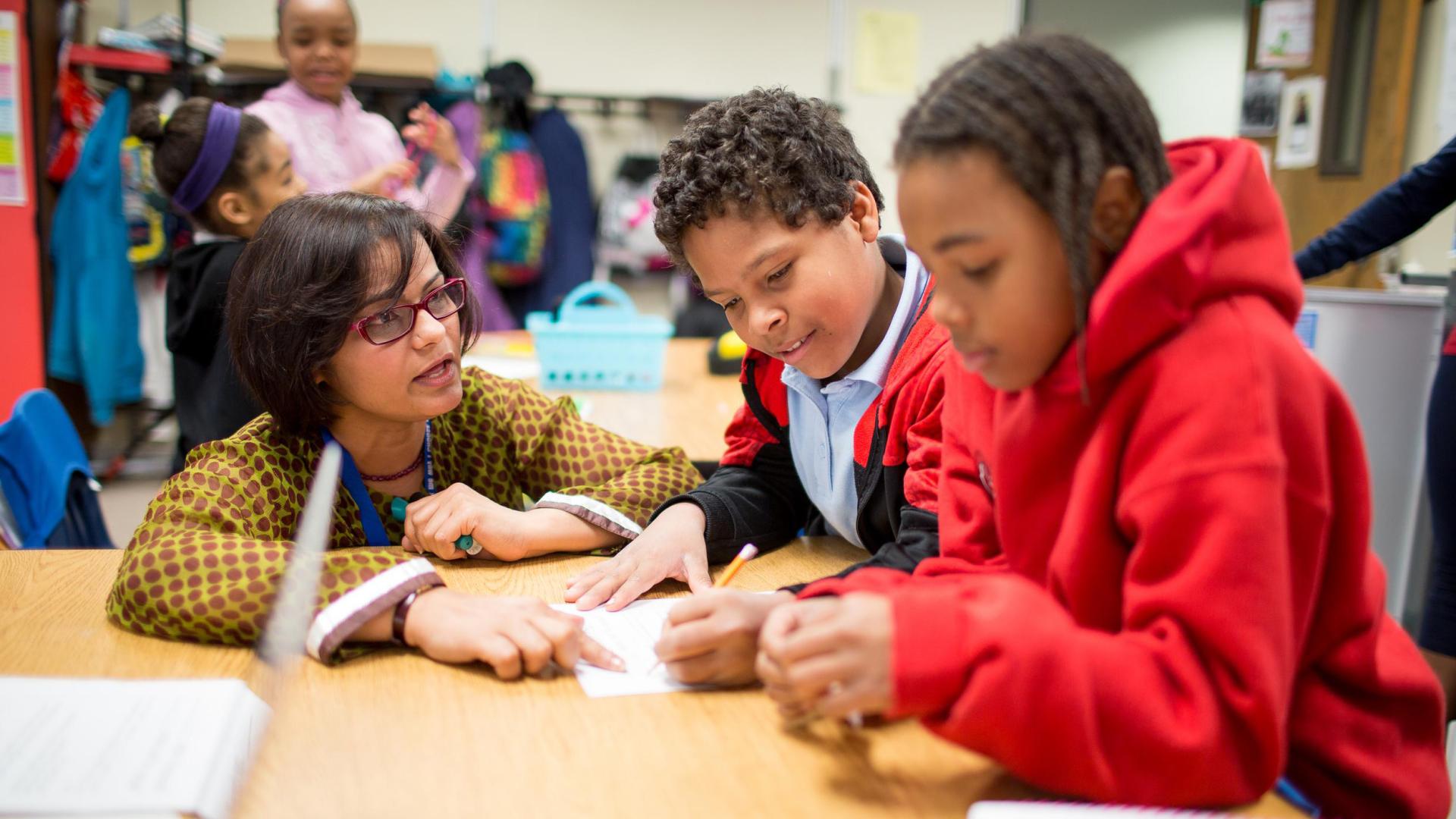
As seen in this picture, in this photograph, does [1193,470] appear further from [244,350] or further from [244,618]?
[244,350]

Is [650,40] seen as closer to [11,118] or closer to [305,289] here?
[11,118]

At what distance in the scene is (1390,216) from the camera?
2164 millimetres

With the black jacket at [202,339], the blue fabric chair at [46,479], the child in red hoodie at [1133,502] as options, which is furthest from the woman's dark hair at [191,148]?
the child in red hoodie at [1133,502]

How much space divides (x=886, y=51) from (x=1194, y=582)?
4.64 metres

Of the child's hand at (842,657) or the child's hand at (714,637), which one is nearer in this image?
the child's hand at (842,657)

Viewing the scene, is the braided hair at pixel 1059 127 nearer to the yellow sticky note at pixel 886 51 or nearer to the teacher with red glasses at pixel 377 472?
the teacher with red glasses at pixel 377 472

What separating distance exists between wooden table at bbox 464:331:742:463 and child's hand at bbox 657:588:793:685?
0.89 metres

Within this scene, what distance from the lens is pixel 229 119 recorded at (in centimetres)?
206

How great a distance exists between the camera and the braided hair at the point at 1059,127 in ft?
2.10

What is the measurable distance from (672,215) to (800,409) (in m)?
0.34

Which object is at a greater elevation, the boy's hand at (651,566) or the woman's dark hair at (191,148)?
the woman's dark hair at (191,148)

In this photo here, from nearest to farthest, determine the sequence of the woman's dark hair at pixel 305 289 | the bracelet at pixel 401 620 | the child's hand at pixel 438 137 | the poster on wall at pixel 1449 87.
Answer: the bracelet at pixel 401 620 → the woman's dark hair at pixel 305 289 → the poster on wall at pixel 1449 87 → the child's hand at pixel 438 137

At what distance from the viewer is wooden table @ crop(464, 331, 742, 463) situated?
73.4 inches

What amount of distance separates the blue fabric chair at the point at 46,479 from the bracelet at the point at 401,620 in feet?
2.93
